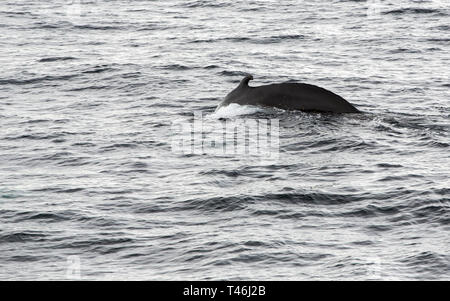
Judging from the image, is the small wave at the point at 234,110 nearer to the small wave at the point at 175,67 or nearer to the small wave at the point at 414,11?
the small wave at the point at 175,67

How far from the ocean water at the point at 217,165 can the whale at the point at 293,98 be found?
0.19 meters

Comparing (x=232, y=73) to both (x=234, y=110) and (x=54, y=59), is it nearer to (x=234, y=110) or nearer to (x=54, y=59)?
(x=54, y=59)

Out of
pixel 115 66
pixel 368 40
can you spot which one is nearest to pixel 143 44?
pixel 115 66

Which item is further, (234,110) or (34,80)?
(34,80)

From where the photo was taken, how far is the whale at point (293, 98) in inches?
813

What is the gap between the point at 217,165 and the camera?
61.1 ft

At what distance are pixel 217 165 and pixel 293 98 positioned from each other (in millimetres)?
3131

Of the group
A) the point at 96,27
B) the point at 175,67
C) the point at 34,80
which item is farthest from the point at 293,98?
the point at 96,27

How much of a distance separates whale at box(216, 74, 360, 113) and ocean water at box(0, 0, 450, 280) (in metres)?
0.19

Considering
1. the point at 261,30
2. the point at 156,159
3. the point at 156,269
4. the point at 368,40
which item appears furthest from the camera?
the point at 261,30

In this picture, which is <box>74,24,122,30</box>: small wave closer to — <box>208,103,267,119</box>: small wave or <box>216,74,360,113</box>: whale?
<box>208,103,267,119</box>: small wave

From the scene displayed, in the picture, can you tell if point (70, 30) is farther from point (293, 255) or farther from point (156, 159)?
point (293, 255)

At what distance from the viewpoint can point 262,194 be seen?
16594mm

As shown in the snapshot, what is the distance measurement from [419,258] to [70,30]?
2620 centimetres
